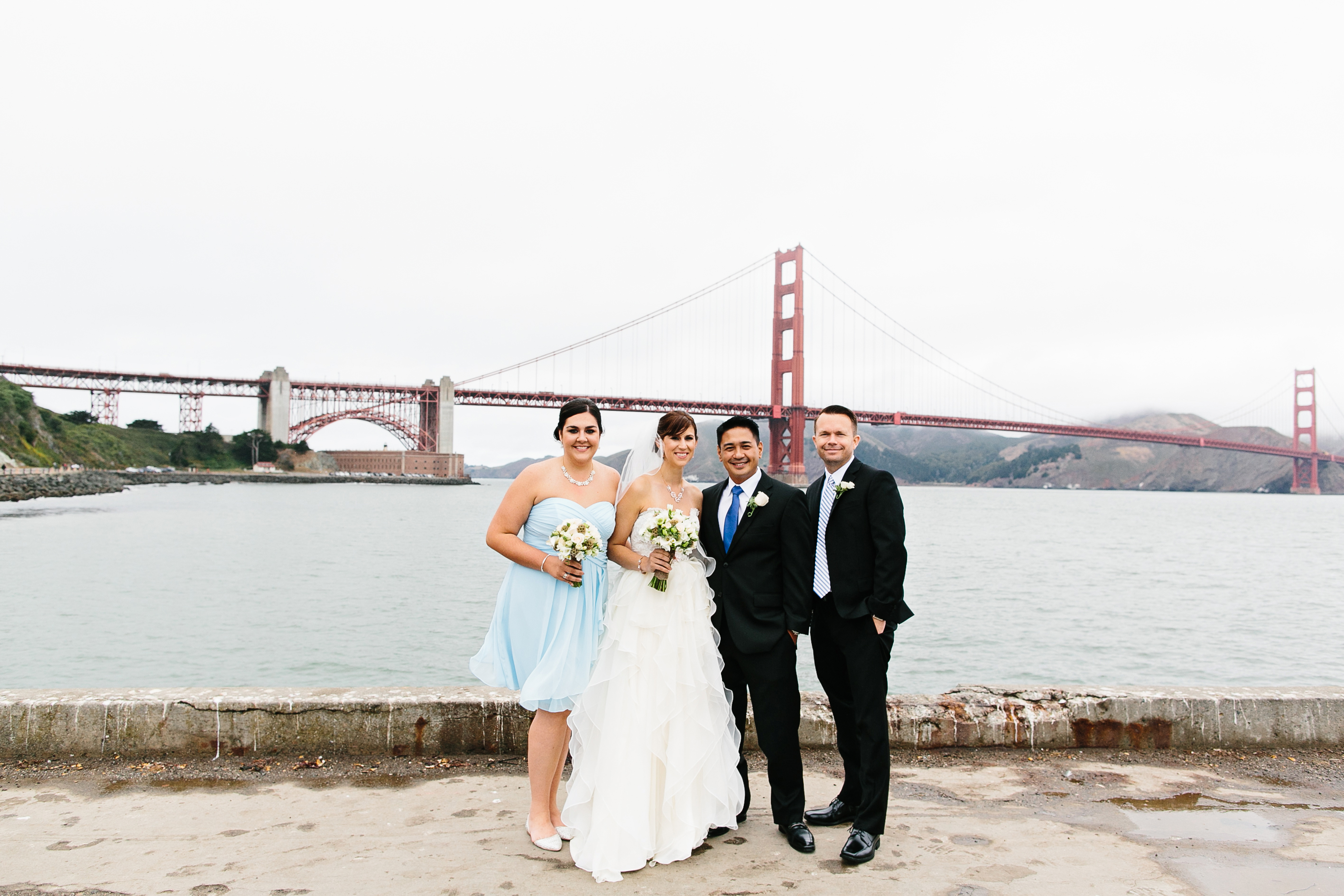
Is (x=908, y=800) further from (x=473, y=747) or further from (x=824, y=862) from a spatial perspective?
(x=473, y=747)

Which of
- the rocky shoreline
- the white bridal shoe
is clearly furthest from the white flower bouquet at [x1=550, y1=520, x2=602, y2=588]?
the rocky shoreline

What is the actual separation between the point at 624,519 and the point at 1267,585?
17.4m

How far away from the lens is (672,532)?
2.16 metres

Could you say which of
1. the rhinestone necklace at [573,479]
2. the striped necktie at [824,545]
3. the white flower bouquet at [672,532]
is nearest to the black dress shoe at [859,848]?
the striped necktie at [824,545]

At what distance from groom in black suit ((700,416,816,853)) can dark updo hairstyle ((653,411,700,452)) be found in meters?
0.11

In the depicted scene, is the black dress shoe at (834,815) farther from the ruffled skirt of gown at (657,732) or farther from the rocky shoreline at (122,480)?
the rocky shoreline at (122,480)

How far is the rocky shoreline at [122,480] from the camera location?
30297mm

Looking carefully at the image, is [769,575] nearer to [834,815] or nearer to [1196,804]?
[834,815]

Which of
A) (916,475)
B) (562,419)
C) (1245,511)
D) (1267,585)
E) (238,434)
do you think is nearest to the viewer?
(562,419)

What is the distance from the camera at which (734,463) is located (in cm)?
232

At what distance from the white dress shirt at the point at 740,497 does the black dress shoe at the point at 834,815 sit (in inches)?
33.0

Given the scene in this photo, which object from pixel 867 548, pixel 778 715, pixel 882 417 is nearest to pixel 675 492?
pixel 867 548

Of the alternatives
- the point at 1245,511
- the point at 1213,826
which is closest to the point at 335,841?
the point at 1213,826

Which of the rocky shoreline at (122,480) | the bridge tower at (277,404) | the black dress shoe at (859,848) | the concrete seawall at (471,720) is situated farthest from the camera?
the bridge tower at (277,404)
